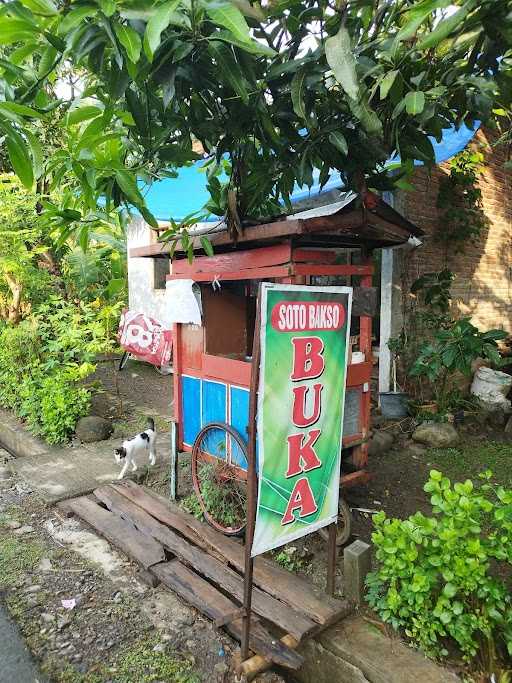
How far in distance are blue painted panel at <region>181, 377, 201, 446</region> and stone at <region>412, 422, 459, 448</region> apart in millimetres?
3334

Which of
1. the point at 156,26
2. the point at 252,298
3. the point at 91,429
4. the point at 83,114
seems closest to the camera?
the point at 156,26

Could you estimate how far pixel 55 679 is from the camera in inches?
102

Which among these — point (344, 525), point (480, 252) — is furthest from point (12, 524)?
point (480, 252)

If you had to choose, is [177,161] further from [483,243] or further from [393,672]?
[483,243]

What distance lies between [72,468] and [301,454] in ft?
11.9

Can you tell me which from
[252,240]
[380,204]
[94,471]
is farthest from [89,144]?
[94,471]

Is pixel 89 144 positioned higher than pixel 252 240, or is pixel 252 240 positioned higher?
pixel 89 144

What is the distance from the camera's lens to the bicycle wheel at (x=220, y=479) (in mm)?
3822

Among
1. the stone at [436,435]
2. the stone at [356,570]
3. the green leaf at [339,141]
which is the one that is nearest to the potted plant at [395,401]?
the stone at [436,435]

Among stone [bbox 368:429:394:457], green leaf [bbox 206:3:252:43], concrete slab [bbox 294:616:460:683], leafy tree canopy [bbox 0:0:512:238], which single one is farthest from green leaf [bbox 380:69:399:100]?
stone [bbox 368:429:394:457]

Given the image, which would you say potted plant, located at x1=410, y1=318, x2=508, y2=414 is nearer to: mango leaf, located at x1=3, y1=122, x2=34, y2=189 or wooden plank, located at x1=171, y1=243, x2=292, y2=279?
wooden plank, located at x1=171, y1=243, x2=292, y2=279

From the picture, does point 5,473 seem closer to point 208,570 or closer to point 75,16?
point 208,570

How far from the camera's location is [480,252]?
8.31 m

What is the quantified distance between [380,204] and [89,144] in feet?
6.73
